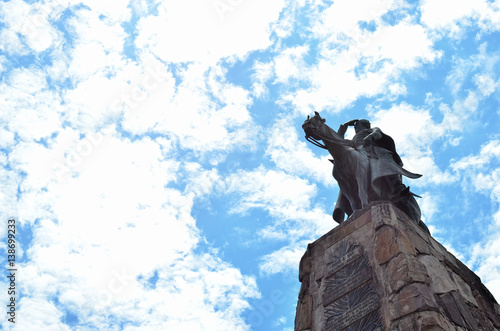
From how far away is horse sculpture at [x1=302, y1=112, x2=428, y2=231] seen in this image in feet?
22.6

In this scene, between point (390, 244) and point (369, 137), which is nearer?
point (390, 244)

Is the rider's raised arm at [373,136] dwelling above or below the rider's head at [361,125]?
below

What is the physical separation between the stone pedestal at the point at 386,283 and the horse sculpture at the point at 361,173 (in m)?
0.89

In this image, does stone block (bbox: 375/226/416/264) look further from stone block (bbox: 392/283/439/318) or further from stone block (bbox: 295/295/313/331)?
stone block (bbox: 295/295/313/331)

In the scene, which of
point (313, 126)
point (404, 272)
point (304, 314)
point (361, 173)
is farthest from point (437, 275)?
point (313, 126)

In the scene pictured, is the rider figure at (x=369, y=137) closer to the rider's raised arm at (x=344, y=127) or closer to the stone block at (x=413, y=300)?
the rider's raised arm at (x=344, y=127)

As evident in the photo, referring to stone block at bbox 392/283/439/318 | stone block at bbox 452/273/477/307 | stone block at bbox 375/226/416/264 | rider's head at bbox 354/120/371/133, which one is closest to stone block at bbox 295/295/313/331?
stone block at bbox 375/226/416/264

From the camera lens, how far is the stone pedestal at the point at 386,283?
4398 mm

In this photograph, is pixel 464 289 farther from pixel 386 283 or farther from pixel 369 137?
pixel 369 137

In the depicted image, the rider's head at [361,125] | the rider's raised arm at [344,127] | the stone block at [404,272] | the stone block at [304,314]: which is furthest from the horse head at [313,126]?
the stone block at [404,272]

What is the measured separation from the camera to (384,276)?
486cm

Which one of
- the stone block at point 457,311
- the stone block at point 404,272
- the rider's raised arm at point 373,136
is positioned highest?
the rider's raised arm at point 373,136

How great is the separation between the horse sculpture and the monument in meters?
0.02

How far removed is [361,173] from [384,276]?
8.34 ft
